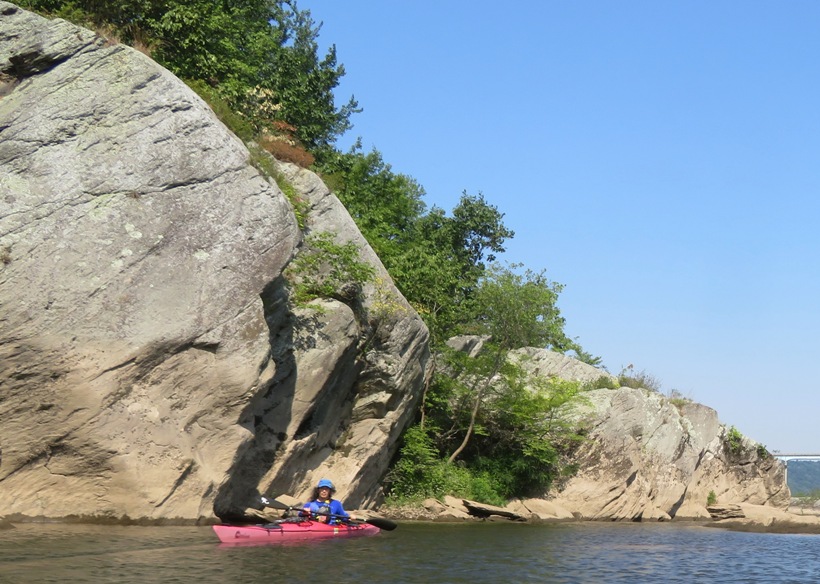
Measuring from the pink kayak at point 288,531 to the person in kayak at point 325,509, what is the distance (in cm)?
Result: 27

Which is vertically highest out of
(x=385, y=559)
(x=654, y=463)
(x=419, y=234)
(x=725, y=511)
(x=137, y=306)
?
(x=419, y=234)

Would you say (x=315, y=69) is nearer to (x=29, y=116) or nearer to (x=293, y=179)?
(x=293, y=179)

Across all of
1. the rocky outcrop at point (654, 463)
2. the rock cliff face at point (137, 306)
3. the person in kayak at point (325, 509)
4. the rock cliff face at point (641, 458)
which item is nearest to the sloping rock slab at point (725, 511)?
the rock cliff face at point (641, 458)

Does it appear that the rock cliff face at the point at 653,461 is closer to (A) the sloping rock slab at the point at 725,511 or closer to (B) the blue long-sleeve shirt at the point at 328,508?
(A) the sloping rock slab at the point at 725,511

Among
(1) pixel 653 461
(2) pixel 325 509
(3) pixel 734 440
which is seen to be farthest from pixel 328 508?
(3) pixel 734 440

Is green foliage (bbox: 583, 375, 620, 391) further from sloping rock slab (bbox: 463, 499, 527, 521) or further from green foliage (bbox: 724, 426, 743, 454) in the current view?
sloping rock slab (bbox: 463, 499, 527, 521)

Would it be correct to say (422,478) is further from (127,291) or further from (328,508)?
(127,291)

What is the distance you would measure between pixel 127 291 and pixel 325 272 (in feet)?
27.3

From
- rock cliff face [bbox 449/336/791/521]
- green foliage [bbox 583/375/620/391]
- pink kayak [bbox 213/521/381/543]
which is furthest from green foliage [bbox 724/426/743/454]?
pink kayak [bbox 213/521/381/543]

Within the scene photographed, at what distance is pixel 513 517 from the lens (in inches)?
1337

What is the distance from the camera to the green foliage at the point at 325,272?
27.4 m

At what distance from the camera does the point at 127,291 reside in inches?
822

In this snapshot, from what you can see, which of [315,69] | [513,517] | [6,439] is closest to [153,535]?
[6,439]

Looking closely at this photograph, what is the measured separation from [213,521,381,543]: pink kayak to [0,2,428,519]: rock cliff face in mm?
2228
